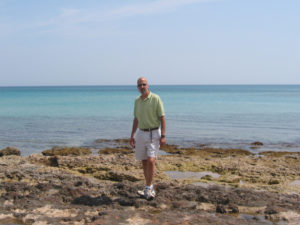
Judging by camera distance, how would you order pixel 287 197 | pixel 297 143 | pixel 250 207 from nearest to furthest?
pixel 250 207 → pixel 287 197 → pixel 297 143

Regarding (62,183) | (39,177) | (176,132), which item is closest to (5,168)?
(39,177)

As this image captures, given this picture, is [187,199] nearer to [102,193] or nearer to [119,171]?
[102,193]

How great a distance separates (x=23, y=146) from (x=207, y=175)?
9.60 m

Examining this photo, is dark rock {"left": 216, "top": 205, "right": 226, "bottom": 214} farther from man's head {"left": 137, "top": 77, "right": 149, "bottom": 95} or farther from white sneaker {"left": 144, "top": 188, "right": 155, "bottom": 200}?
man's head {"left": 137, "top": 77, "right": 149, "bottom": 95}

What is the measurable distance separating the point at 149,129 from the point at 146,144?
28 centimetres

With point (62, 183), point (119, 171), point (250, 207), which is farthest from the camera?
point (119, 171)

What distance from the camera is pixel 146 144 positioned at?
6.27m

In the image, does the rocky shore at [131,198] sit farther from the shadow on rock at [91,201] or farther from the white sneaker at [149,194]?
the white sneaker at [149,194]

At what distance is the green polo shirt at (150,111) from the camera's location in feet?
20.2

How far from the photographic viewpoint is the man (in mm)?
6152

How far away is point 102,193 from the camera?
644 cm

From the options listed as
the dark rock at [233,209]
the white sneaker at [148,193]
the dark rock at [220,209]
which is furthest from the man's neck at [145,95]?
the dark rock at [233,209]

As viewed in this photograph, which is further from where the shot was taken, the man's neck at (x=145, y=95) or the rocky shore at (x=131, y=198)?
the man's neck at (x=145, y=95)

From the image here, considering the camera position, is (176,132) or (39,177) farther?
(176,132)
